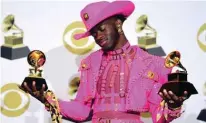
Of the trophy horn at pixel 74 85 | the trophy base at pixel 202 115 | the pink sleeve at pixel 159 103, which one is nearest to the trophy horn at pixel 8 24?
the trophy horn at pixel 74 85

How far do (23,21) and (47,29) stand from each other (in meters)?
0.12

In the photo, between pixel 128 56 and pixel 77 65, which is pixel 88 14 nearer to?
pixel 128 56

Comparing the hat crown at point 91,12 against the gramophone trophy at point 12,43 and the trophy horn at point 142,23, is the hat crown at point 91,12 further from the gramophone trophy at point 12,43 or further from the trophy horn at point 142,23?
the gramophone trophy at point 12,43

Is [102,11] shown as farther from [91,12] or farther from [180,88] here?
[180,88]

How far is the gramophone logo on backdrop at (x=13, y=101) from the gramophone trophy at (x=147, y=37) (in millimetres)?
593

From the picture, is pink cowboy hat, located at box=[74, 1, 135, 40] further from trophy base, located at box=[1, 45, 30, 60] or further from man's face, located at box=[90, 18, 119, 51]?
trophy base, located at box=[1, 45, 30, 60]

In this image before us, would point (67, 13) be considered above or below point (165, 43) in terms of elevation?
above

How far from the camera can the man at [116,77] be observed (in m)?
1.39

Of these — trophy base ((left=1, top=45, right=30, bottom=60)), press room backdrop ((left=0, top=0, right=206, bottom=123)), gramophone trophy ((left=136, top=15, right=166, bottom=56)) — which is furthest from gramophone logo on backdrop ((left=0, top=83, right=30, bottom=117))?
gramophone trophy ((left=136, top=15, right=166, bottom=56))

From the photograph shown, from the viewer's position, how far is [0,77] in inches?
68.6

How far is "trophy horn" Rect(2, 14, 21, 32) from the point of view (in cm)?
176

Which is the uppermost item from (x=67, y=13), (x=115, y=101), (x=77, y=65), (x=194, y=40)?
(x=67, y=13)

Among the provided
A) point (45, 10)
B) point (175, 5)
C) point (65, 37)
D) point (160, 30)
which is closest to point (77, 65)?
point (65, 37)

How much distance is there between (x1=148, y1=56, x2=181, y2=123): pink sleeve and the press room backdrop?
322 millimetres
